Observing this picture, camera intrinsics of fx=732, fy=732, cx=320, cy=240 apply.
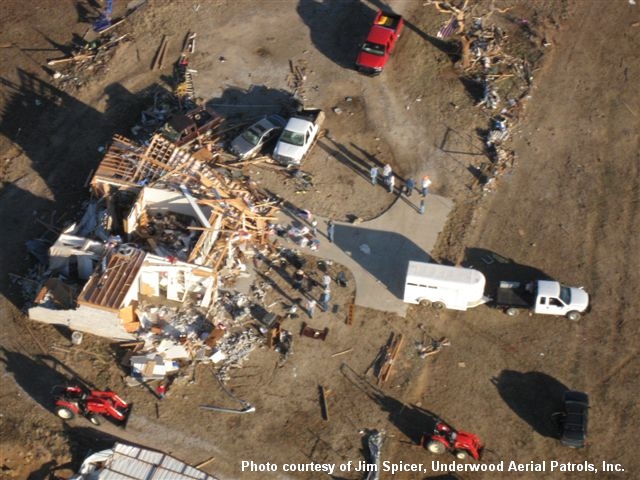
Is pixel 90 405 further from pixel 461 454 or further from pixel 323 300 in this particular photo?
pixel 461 454

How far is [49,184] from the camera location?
33062 millimetres

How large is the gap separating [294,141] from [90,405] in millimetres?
14303

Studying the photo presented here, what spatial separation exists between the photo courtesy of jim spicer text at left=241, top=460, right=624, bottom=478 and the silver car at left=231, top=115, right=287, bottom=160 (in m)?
14.1

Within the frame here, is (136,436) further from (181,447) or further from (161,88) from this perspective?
(161,88)

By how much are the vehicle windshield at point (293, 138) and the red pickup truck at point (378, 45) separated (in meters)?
6.04

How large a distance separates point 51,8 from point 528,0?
2657 cm

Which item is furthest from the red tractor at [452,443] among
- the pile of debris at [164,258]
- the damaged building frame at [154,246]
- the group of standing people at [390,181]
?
the group of standing people at [390,181]

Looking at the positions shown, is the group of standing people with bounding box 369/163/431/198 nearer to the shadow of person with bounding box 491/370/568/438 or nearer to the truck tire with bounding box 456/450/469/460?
the shadow of person with bounding box 491/370/568/438

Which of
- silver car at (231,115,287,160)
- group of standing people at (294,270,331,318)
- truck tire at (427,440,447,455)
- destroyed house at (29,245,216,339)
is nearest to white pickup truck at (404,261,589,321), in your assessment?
group of standing people at (294,270,331,318)

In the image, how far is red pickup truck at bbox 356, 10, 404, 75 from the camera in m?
36.2

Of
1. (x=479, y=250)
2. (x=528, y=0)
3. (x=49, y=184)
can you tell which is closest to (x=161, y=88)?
(x=49, y=184)

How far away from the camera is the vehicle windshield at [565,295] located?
2755cm

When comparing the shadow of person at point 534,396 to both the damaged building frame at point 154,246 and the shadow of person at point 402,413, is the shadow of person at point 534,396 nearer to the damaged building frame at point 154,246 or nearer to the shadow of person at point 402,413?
the shadow of person at point 402,413

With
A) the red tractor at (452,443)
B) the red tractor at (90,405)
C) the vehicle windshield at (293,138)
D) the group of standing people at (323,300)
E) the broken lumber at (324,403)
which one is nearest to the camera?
the red tractor at (452,443)
